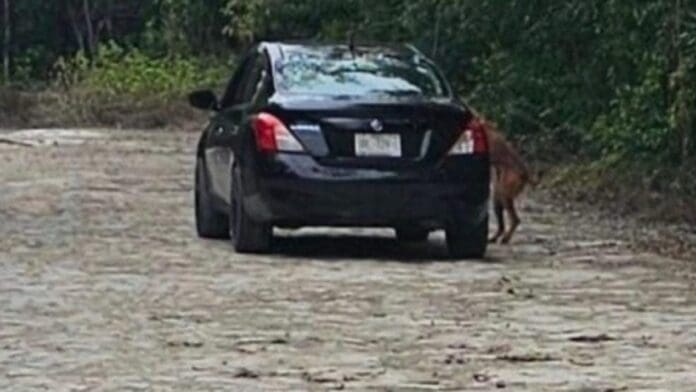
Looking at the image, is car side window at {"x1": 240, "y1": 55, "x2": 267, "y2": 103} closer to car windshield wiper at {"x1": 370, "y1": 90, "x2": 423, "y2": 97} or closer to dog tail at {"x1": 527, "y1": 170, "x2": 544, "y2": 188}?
car windshield wiper at {"x1": 370, "y1": 90, "x2": 423, "y2": 97}

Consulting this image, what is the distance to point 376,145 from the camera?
15.1 metres

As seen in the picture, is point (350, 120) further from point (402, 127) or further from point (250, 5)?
point (250, 5)

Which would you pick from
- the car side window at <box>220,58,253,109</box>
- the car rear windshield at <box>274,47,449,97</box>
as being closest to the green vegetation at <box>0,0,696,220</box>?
the car rear windshield at <box>274,47,449,97</box>

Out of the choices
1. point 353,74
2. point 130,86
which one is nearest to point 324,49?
point 353,74

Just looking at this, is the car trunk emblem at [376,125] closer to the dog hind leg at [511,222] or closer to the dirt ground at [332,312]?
the dirt ground at [332,312]

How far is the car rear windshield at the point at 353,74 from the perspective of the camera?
15.6 meters

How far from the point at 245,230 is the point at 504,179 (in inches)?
95.9

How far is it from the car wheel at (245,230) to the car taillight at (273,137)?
0.54 metres

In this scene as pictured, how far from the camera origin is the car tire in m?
15.5

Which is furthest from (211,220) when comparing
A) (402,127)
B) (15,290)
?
(15,290)

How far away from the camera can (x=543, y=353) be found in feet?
35.4

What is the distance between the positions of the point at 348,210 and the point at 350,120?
63cm

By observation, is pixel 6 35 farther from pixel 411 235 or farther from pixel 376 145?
pixel 376 145

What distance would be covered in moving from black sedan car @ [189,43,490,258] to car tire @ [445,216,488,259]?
0.01m
